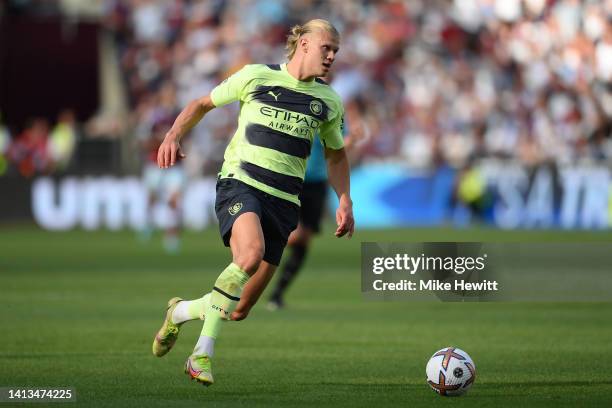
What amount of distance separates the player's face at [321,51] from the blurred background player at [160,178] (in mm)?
15149

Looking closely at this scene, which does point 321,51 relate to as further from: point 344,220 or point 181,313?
point 181,313

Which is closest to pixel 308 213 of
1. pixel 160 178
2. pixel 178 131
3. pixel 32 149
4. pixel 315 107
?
pixel 315 107

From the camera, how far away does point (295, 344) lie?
11.1 meters

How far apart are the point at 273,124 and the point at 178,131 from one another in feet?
2.07

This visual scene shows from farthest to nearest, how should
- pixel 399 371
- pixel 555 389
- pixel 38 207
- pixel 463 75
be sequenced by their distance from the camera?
pixel 463 75 → pixel 38 207 → pixel 399 371 → pixel 555 389

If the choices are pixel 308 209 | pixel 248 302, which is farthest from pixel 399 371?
pixel 308 209

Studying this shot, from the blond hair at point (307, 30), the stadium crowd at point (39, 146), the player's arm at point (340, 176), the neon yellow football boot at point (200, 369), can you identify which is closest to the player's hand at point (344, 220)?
the player's arm at point (340, 176)

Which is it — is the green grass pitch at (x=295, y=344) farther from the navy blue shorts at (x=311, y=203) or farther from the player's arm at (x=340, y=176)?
the player's arm at (x=340, y=176)

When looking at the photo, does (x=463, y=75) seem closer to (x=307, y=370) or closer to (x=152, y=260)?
(x=152, y=260)

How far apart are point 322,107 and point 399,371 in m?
2.09

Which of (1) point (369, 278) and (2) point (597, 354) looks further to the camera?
(2) point (597, 354)

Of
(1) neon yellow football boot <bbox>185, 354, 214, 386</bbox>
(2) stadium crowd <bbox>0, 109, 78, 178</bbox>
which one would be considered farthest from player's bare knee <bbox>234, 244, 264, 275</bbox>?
(2) stadium crowd <bbox>0, 109, 78, 178</bbox>

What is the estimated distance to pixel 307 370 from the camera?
9.49 m

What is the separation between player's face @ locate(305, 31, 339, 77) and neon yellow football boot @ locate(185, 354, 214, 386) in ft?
6.59
